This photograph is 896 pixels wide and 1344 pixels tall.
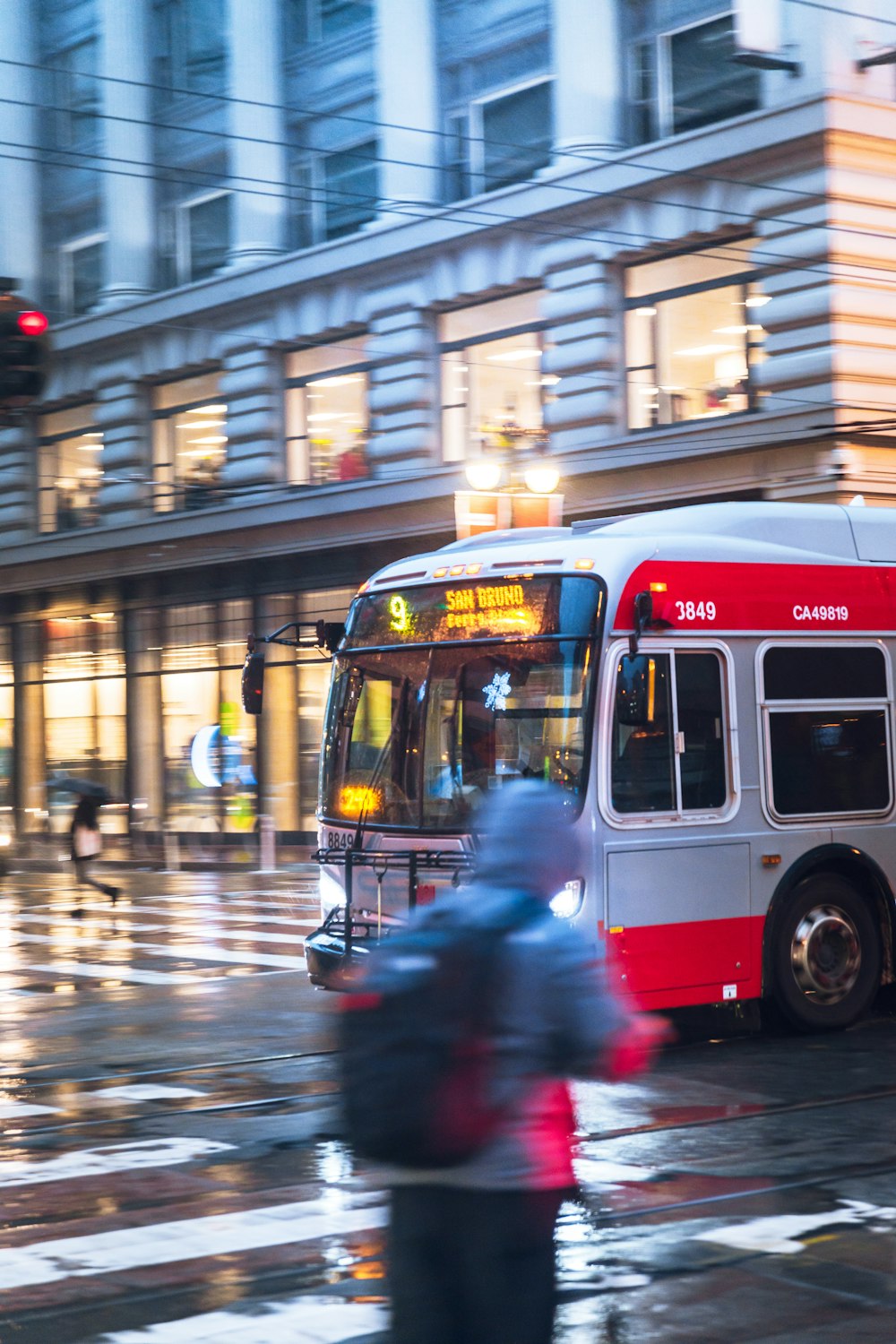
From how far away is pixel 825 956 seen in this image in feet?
38.2

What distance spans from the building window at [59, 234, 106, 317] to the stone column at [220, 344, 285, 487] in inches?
204

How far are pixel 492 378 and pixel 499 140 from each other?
333 cm

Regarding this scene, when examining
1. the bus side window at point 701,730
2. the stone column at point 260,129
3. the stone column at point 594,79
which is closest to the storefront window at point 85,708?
the stone column at point 260,129

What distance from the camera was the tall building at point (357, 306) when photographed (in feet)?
72.7

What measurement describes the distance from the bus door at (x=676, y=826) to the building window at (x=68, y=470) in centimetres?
2480

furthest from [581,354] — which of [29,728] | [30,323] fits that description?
[29,728]

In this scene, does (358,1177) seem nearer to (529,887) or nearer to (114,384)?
(529,887)

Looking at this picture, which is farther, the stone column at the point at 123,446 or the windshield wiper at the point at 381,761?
the stone column at the point at 123,446

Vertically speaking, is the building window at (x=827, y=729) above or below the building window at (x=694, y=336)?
below

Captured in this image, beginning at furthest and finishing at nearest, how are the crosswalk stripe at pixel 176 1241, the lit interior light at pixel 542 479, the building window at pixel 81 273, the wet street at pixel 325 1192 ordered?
the building window at pixel 81 273, the lit interior light at pixel 542 479, the crosswalk stripe at pixel 176 1241, the wet street at pixel 325 1192

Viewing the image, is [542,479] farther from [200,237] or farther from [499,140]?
[200,237]

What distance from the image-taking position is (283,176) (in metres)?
30.3

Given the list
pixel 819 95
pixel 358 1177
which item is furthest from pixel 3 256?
pixel 358 1177

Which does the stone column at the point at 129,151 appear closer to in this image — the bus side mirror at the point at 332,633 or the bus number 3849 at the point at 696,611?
the bus side mirror at the point at 332,633
